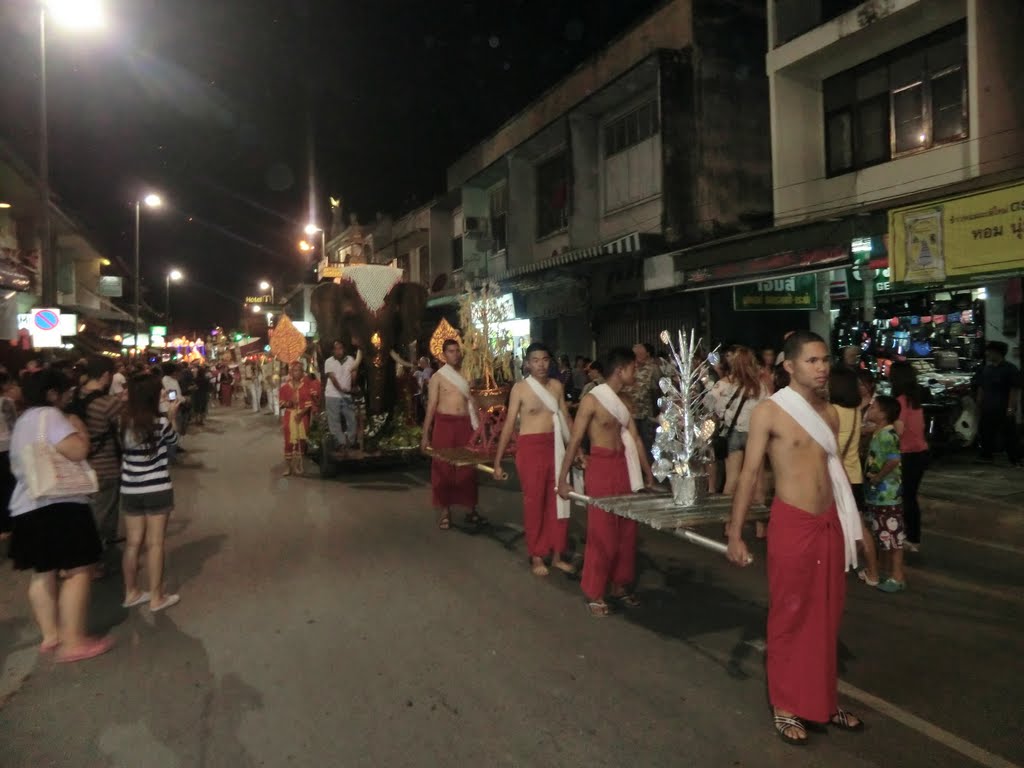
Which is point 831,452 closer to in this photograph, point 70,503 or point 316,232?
point 70,503

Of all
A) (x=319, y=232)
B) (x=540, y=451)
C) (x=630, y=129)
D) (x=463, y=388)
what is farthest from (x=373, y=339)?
(x=319, y=232)

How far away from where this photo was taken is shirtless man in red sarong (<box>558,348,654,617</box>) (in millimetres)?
5543

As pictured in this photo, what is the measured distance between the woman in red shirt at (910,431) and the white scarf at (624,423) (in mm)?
2604

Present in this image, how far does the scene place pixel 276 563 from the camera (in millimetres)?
7180

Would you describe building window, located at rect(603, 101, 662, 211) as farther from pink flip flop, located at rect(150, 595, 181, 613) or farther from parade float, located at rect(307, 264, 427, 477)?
pink flip flop, located at rect(150, 595, 181, 613)

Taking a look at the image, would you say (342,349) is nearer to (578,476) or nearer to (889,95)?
(578,476)

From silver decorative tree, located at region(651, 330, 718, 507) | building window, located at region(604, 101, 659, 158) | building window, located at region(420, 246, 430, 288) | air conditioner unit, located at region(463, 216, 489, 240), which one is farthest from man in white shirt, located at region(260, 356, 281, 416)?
silver decorative tree, located at region(651, 330, 718, 507)

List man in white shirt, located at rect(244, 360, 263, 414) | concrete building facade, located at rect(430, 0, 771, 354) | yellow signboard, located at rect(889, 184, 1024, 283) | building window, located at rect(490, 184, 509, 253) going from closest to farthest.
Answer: yellow signboard, located at rect(889, 184, 1024, 283)
concrete building facade, located at rect(430, 0, 771, 354)
building window, located at rect(490, 184, 509, 253)
man in white shirt, located at rect(244, 360, 263, 414)

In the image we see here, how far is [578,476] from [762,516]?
7.96 feet

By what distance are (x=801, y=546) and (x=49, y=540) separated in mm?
4326

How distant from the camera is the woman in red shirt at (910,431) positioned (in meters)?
6.78

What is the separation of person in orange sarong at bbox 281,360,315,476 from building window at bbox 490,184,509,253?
11.0m

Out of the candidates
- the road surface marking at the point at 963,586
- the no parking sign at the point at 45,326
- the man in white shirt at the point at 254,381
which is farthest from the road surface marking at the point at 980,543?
the man in white shirt at the point at 254,381

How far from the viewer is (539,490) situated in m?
6.73
